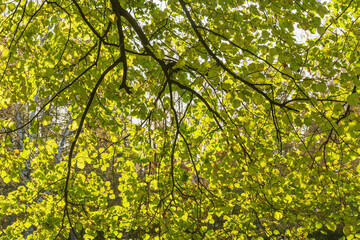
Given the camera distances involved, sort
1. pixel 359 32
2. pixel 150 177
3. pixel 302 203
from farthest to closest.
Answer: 1. pixel 302 203
2. pixel 150 177
3. pixel 359 32

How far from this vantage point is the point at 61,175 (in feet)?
12.1

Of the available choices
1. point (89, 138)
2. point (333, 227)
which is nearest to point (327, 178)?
point (333, 227)

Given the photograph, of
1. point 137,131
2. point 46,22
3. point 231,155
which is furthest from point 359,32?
point 46,22

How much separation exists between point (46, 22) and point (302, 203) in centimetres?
437

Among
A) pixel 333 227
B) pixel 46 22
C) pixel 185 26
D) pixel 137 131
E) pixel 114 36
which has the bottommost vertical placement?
pixel 333 227

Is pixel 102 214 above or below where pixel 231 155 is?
below

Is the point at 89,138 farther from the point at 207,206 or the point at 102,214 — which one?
the point at 207,206

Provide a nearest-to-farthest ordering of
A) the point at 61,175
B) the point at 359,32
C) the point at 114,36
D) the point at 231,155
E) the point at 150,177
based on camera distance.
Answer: the point at 231,155
the point at 359,32
the point at 150,177
the point at 61,175
the point at 114,36

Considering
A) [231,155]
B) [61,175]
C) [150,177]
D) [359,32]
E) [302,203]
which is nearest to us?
[231,155]

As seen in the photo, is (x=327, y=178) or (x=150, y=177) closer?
(x=327, y=178)

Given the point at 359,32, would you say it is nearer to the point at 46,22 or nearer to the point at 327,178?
the point at 327,178

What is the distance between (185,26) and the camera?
420 cm

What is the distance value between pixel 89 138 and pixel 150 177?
2.66 feet

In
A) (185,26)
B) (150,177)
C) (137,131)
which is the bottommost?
(150,177)
